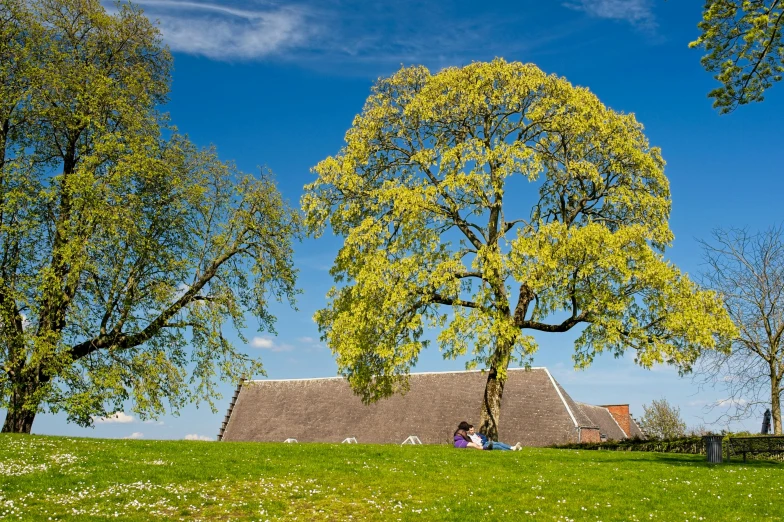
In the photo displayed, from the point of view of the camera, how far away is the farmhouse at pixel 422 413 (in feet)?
138

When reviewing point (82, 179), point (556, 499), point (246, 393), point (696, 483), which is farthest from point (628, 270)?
point (246, 393)

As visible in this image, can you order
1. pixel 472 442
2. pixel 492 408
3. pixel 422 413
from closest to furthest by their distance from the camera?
1. pixel 472 442
2. pixel 492 408
3. pixel 422 413

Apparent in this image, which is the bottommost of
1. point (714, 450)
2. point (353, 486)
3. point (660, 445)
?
point (353, 486)

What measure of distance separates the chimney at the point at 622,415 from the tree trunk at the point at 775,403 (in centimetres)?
2170

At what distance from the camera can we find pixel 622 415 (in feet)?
185

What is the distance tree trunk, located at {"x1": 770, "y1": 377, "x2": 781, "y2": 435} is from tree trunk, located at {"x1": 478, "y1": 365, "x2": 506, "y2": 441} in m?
15.7

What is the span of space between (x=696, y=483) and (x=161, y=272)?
23.8 metres

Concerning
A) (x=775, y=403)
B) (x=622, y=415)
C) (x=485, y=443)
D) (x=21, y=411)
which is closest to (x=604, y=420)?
(x=622, y=415)

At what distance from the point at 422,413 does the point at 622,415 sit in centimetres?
2099

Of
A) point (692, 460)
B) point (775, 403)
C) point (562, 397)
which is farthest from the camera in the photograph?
point (562, 397)

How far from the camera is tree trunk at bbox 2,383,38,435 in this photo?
2603 cm

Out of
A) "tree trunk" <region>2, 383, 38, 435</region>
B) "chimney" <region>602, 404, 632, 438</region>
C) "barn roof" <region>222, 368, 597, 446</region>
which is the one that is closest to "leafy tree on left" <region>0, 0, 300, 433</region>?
"tree trunk" <region>2, 383, 38, 435</region>

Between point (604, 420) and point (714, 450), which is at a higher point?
point (604, 420)

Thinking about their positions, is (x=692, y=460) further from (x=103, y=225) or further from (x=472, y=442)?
(x=103, y=225)
